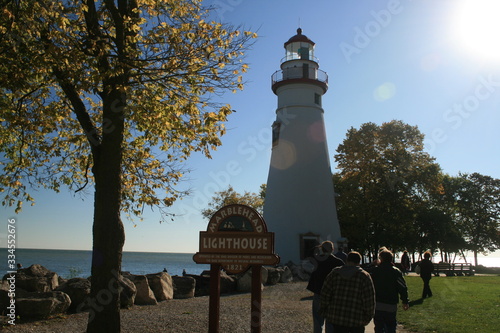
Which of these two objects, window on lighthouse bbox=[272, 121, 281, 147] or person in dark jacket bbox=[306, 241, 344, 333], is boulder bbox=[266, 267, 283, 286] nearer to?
window on lighthouse bbox=[272, 121, 281, 147]

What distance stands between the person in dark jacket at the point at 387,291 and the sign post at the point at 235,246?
1914 millimetres

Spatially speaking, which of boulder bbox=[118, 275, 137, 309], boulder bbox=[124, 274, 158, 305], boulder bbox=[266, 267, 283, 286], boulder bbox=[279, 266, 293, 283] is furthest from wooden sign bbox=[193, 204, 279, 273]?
→ boulder bbox=[279, 266, 293, 283]

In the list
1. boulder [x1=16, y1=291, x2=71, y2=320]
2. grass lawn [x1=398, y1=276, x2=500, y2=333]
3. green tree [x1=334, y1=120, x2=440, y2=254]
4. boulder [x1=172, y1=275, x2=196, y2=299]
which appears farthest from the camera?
green tree [x1=334, y1=120, x2=440, y2=254]

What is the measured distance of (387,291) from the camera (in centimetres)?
734

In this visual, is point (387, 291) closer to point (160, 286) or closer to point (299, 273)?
point (160, 286)

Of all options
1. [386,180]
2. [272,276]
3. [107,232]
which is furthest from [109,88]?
[386,180]

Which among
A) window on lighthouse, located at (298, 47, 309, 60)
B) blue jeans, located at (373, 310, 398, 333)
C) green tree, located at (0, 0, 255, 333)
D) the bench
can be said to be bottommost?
the bench

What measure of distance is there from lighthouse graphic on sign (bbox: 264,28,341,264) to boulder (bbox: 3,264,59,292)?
18738 millimetres

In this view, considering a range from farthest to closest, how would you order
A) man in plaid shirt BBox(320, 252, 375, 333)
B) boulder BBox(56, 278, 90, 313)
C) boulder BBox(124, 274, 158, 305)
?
boulder BBox(124, 274, 158, 305), boulder BBox(56, 278, 90, 313), man in plaid shirt BBox(320, 252, 375, 333)

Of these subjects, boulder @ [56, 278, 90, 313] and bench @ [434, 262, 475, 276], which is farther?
bench @ [434, 262, 475, 276]

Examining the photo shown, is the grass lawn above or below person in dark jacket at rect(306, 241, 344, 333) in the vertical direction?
below

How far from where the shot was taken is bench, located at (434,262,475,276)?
106ft

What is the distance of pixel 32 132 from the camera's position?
11.4 m

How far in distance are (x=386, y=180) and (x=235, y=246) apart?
93.7 ft
